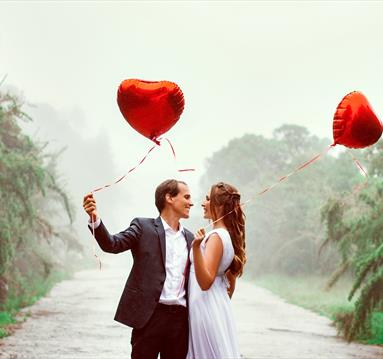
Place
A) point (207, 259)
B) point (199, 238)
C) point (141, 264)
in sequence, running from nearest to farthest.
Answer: point (199, 238) < point (207, 259) < point (141, 264)

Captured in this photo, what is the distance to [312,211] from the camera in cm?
2759

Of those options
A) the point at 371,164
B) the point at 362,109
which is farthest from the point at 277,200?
the point at 362,109

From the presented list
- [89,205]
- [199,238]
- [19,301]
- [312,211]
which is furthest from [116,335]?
[312,211]

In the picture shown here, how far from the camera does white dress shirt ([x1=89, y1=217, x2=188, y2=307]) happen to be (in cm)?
376

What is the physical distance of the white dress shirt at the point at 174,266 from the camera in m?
3.76

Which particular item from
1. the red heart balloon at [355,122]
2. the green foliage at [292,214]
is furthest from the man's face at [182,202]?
the green foliage at [292,214]

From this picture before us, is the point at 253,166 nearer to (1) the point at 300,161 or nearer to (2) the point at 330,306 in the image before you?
(1) the point at 300,161

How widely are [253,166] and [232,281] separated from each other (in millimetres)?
45642

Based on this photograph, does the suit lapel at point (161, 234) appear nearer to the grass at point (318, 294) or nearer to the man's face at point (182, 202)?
the man's face at point (182, 202)

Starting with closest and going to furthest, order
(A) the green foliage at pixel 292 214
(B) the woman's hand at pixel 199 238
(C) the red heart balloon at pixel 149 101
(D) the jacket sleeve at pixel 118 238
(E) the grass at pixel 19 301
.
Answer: (B) the woman's hand at pixel 199 238, (D) the jacket sleeve at pixel 118 238, (C) the red heart balloon at pixel 149 101, (E) the grass at pixel 19 301, (A) the green foliage at pixel 292 214

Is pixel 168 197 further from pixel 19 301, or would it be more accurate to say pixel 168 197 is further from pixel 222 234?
pixel 19 301

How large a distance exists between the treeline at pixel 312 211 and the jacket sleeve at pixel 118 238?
2.75 ft

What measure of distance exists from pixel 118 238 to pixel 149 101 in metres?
1.02

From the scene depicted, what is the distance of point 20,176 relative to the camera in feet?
34.7
